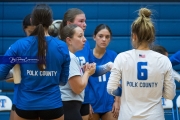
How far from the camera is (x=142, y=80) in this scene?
2.89 meters

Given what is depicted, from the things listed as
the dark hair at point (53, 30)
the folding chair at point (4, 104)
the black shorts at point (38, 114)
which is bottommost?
the folding chair at point (4, 104)

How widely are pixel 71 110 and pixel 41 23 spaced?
Result: 750 mm

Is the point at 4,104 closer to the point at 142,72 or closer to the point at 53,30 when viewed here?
the point at 53,30

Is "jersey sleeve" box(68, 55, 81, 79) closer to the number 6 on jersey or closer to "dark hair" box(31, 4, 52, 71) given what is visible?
"dark hair" box(31, 4, 52, 71)

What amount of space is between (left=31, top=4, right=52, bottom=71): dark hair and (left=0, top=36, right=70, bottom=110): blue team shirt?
32 mm

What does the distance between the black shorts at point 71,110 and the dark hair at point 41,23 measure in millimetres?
564

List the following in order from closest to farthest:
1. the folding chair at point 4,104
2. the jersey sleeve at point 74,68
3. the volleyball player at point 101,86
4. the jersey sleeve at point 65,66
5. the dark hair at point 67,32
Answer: the jersey sleeve at point 65,66
the jersey sleeve at point 74,68
the dark hair at point 67,32
the volleyball player at point 101,86
the folding chair at point 4,104

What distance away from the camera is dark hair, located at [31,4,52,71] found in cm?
288

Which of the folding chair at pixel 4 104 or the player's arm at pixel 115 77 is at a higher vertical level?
the player's arm at pixel 115 77

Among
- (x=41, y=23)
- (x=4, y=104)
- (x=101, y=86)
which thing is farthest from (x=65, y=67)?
(x=4, y=104)

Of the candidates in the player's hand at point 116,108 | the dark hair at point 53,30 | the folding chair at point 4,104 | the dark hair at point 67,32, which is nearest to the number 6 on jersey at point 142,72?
the dark hair at point 67,32

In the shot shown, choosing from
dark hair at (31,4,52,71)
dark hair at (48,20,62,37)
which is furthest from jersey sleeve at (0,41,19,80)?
dark hair at (48,20,62,37)

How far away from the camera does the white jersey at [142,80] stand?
2889mm

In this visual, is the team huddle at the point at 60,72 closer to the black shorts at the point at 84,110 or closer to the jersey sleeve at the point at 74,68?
the jersey sleeve at the point at 74,68
